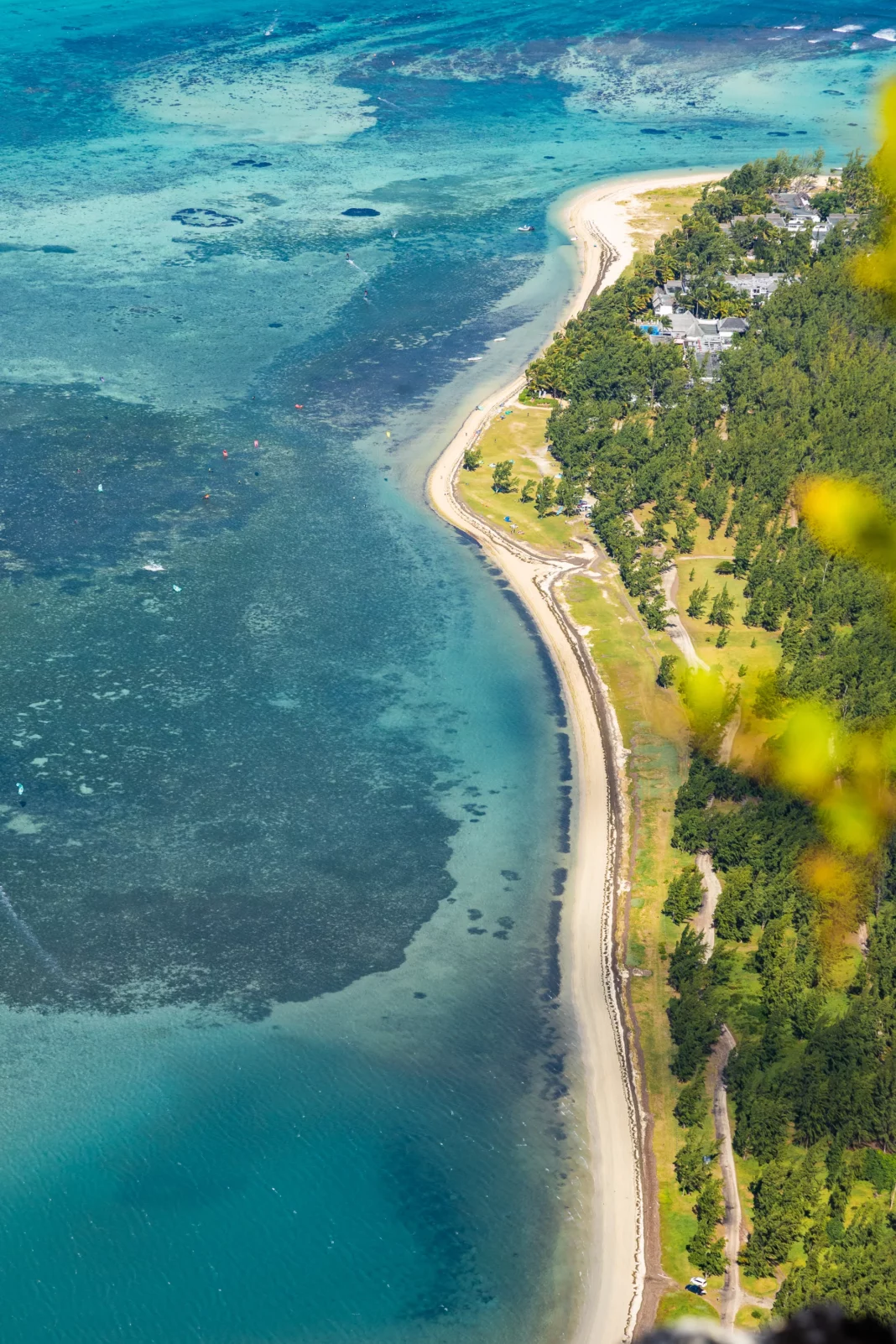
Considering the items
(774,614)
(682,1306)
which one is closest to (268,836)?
(682,1306)

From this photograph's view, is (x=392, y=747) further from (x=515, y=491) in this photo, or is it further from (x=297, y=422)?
(x=297, y=422)

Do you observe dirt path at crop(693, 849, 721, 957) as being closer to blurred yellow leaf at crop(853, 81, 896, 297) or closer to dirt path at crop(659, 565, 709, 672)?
dirt path at crop(659, 565, 709, 672)

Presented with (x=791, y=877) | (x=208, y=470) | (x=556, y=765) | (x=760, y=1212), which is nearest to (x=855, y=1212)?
(x=760, y=1212)

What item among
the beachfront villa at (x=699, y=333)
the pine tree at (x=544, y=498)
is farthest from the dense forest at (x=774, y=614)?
the pine tree at (x=544, y=498)

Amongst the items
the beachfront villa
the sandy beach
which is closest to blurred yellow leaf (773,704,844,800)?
the sandy beach

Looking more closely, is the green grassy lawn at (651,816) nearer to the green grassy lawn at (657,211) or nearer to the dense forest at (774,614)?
the dense forest at (774,614)

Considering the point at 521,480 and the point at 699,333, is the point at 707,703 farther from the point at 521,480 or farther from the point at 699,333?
the point at 699,333
